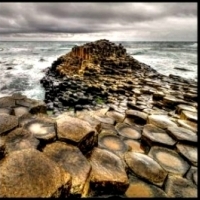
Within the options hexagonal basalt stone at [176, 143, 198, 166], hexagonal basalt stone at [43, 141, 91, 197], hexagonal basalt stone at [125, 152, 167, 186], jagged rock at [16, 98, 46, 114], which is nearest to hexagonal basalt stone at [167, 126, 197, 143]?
hexagonal basalt stone at [176, 143, 198, 166]

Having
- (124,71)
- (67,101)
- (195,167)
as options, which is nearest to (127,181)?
(195,167)

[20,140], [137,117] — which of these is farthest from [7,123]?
[137,117]

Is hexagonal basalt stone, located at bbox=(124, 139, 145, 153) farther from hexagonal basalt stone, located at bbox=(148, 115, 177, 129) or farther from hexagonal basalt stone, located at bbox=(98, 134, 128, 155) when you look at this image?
hexagonal basalt stone, located at bbox=(148, 115, 177, 129)

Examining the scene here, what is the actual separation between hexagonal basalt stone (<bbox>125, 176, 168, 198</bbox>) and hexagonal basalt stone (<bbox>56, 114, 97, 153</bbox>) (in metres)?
0.79

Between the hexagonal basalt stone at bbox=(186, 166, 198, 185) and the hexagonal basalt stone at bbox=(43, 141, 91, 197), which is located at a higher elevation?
the hexagonal basalt stone at bbox=(43, 141, 91, 197)

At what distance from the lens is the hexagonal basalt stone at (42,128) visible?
9.86 feet

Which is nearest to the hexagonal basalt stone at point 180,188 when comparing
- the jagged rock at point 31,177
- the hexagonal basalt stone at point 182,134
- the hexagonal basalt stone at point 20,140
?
the hexagonal basalt stone at point 182,134

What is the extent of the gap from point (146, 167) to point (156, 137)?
975mm

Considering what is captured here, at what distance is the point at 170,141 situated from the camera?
365 cm

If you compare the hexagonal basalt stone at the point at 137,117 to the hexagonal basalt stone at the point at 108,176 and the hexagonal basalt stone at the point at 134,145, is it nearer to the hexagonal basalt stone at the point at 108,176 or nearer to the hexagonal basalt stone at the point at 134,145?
the hexagonal basalt stone at the point at 134,145

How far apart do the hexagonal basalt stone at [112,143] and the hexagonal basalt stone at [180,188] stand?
0.82 m

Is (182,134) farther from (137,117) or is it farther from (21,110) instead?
(21,110)

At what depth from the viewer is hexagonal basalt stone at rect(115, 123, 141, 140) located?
3956mm

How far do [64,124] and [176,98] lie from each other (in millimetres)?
4339
